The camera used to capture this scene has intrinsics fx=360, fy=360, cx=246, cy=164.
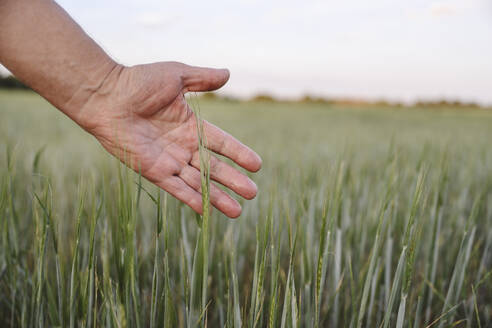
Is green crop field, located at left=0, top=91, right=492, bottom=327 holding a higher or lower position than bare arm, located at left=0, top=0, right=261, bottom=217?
lower

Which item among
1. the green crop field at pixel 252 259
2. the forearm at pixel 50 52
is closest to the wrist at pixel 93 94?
the forearm at pixel 50 52

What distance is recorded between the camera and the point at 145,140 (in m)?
0.94

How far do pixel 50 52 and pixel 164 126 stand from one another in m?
0.32

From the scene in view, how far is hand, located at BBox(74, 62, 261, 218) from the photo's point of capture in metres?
0.89

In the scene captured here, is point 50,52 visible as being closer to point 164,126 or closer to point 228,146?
point 164,126

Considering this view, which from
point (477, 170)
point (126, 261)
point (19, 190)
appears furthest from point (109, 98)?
point (477, 170)

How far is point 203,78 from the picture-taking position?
909mm

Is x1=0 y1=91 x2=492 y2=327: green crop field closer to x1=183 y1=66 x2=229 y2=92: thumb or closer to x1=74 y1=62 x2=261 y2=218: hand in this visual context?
x1=74 y1=62 x2=261 y2=218: hand

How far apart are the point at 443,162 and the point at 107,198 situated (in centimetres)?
77

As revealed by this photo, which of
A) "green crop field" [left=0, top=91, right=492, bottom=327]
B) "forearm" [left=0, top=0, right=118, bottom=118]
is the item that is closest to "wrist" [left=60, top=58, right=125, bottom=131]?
"forearm" [left=0, top=0, right=118, bottom=118]

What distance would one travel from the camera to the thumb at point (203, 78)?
90 centimetres

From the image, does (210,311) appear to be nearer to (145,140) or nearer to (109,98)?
(145,140)

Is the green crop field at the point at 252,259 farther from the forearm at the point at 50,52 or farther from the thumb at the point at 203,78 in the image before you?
the thumb at the point at 203,78

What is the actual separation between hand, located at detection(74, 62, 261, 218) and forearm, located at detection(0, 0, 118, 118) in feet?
0.14
